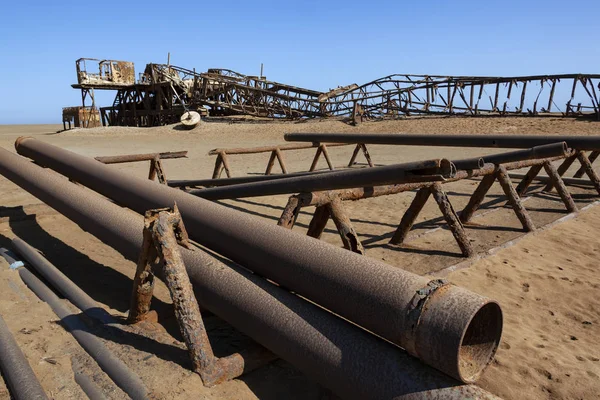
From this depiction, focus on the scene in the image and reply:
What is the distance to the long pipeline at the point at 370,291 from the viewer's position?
1750mm

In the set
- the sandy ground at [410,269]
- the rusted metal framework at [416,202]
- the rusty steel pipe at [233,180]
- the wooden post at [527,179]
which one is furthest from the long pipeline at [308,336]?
the wooden post at [527,179]

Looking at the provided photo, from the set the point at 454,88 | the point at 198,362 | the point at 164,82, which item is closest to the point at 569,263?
the point at 198,362

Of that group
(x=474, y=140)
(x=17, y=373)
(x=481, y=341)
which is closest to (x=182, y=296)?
(x=17, y=373)

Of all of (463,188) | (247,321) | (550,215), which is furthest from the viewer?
(463,188)

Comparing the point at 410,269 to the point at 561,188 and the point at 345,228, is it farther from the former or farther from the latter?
the point at 561,188

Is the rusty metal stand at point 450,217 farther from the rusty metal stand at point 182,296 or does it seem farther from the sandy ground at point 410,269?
the rusty metal stand at point 182,296

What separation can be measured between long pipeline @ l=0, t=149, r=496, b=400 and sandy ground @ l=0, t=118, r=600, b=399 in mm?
282

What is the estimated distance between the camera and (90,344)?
8.52ft

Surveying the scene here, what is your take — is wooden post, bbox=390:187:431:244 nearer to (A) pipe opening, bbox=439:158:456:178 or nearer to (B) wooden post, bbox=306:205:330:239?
(B) wooden post, bbox=306:205:330:239

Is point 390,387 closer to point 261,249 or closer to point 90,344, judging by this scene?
point 261,249

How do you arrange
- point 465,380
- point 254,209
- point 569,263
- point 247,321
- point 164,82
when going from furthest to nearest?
1. point 164,82
2. point 254,209
3. point 569,263
4. point 247,321
5. point 465,380

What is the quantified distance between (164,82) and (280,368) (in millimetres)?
28718

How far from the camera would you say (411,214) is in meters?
4.55

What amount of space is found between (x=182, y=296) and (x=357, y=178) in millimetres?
1590
